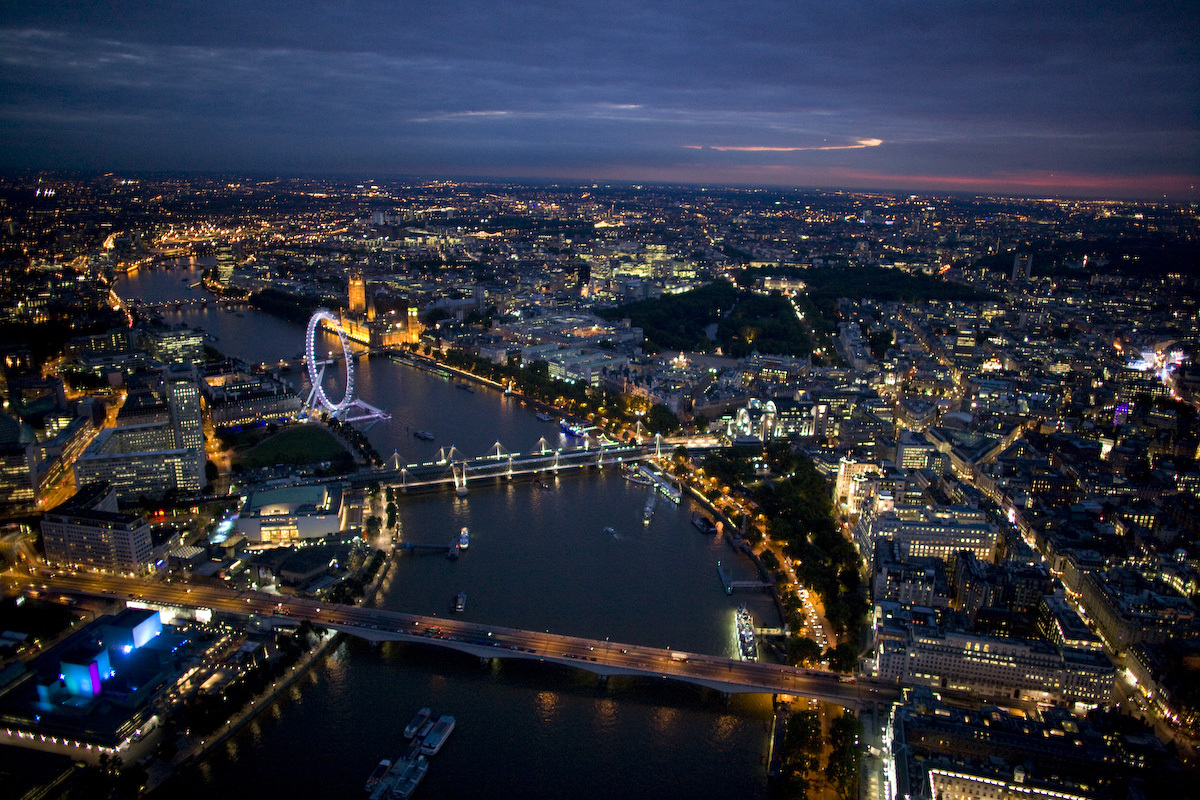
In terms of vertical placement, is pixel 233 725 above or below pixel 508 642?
below

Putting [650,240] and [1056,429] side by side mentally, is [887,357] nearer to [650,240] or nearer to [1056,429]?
[1056,429]

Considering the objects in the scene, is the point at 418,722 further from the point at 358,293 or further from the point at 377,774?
the point at 358,293

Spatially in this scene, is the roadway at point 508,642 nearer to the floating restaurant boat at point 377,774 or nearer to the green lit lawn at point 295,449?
the floating restaurant boat at point 377,774

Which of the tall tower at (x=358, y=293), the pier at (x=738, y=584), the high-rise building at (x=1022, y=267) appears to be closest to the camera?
the pier at (x=738, y=584)

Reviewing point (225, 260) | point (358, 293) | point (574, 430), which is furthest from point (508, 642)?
point (225, 260)

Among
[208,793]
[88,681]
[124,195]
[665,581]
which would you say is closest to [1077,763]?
[665,581]

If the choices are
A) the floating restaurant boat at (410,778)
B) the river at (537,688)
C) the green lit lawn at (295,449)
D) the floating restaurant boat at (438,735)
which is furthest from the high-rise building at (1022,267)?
the floating restaurant boat at (410,778)
